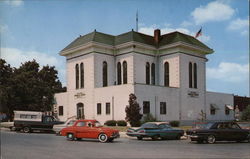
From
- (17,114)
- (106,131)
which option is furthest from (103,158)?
(17,114)

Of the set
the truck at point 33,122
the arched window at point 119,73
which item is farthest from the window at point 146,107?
the truck at point 33,122

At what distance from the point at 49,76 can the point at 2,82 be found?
17.0 metres

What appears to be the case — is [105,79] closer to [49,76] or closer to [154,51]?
[154,51]

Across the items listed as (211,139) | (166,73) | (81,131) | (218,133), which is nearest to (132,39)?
(166,73)

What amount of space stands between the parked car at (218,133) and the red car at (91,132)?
530 centimetres

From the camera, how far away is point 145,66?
44.9 m

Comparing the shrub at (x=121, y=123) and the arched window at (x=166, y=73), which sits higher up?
the arched window at (x=166, y=73)

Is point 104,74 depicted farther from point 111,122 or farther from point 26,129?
point 26,129

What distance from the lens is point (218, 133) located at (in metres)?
20.9

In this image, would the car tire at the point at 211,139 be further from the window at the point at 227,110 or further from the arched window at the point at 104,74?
the window at the point at 227,110

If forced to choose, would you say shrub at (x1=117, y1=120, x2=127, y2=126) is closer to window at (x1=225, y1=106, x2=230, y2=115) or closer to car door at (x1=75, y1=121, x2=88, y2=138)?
car door at (x1=75, y1=121, x2=88, y2=138)

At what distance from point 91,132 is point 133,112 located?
15153 mm

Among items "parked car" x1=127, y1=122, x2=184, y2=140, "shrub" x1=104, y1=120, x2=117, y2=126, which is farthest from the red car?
"shrub" x1=104, y1=120, x2=117, y2=126

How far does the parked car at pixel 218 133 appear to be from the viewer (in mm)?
20719
